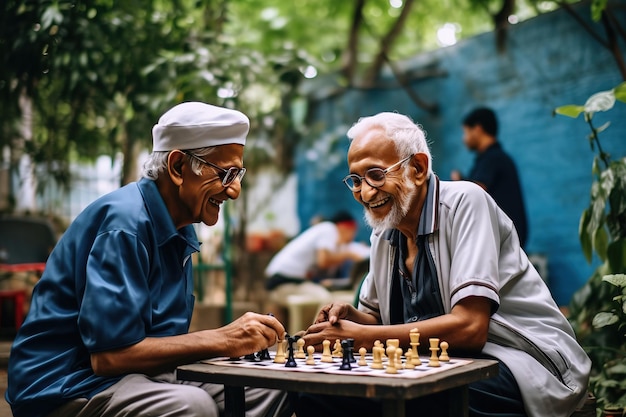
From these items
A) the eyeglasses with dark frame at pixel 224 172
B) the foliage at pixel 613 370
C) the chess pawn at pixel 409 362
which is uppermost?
the eyeglasses with dark frame at pixel 224 172

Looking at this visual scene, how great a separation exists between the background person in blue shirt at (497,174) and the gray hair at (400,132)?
411cm

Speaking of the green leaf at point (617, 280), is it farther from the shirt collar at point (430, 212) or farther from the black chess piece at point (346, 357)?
the black chess piece at point (346, 357)

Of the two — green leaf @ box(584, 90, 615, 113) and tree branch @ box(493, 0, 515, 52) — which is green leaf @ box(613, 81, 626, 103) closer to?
green leaf @ box(584, 90, 615, 113)

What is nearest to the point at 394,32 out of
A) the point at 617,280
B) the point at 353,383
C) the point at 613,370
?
the point at 613,370

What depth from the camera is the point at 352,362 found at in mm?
2918

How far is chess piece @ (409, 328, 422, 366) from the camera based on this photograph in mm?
2811

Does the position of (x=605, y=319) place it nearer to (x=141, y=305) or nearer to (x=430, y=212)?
(x=430, y=212)

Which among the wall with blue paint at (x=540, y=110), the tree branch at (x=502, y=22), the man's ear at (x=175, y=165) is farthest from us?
the tree branch at (x=502, y=22)

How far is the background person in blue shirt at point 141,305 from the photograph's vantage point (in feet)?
9.51

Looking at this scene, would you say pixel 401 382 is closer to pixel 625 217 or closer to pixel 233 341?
pixel 233 341

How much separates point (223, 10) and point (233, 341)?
6.49 meters

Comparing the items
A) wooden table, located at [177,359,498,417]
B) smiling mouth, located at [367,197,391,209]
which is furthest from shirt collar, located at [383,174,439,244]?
wooden table, located at [177,359,498,417]

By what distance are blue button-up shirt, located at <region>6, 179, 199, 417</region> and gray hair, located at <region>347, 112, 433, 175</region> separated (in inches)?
39.4

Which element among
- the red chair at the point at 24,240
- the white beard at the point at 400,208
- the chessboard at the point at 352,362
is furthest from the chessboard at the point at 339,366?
the red chair at the point at 24,240
